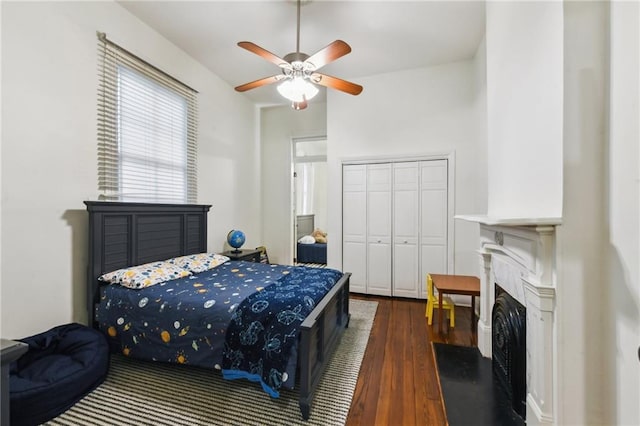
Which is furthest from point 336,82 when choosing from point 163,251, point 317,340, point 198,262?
point 163,251

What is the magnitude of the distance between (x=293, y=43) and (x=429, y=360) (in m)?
3.48

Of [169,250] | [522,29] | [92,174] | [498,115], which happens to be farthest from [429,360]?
[92,174]

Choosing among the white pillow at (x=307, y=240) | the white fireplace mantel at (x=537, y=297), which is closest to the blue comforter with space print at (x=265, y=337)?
the white fireplace mantel at (x=537, y=297)

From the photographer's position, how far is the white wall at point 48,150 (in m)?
1.85

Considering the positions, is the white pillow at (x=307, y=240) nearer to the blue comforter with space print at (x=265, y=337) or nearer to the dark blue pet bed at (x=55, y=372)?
the blue comforter with space print at (x=265, y=337)

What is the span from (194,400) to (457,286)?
245cm

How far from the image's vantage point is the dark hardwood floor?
1.60 meters

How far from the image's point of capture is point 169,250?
2951 millimetres

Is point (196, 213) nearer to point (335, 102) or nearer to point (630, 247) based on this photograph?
point (335, 102)

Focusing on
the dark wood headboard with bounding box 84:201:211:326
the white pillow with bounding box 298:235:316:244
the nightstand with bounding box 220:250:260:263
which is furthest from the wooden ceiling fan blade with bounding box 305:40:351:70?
the white pillow with bounding box 298:235:316:244

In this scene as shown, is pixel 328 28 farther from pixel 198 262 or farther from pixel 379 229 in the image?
pixel 198 262

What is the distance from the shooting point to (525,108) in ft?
5.11

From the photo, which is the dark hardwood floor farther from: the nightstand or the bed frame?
the nightstand

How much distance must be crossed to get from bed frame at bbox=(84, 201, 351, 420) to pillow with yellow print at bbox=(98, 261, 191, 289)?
15 cm
